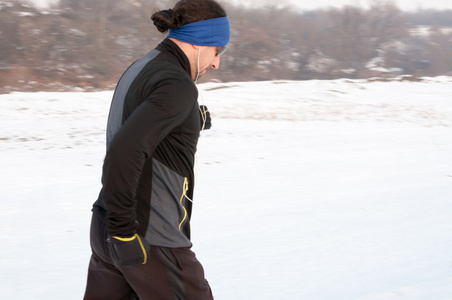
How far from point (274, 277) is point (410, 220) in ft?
6.50

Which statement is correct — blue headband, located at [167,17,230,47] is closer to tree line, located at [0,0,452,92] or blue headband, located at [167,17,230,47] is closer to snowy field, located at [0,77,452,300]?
snowy field, located at [0,77,452,300]

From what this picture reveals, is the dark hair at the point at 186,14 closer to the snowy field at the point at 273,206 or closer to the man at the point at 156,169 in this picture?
the man at the point at 156,169

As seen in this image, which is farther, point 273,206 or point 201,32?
point 273,206

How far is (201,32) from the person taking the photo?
1622mm

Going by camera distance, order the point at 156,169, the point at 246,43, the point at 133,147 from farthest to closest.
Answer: the point at 246,43, the point at 156,169, the point at 133,147

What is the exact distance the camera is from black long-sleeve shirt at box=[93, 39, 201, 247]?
139cm

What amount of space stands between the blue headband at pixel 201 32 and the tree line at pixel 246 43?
1062 inches

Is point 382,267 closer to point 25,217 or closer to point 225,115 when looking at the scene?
point 25,217

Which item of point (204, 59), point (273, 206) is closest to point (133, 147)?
point (204, 59)

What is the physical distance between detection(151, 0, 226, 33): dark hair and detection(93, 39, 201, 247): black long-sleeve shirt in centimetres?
6

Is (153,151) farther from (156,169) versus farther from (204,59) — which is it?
(204,59)

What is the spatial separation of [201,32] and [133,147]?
0.46m

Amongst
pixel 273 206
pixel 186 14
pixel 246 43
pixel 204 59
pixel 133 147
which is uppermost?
pixel 186 14

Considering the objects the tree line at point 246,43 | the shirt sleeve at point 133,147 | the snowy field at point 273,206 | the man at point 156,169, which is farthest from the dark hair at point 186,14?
the tree line at point 246,43
